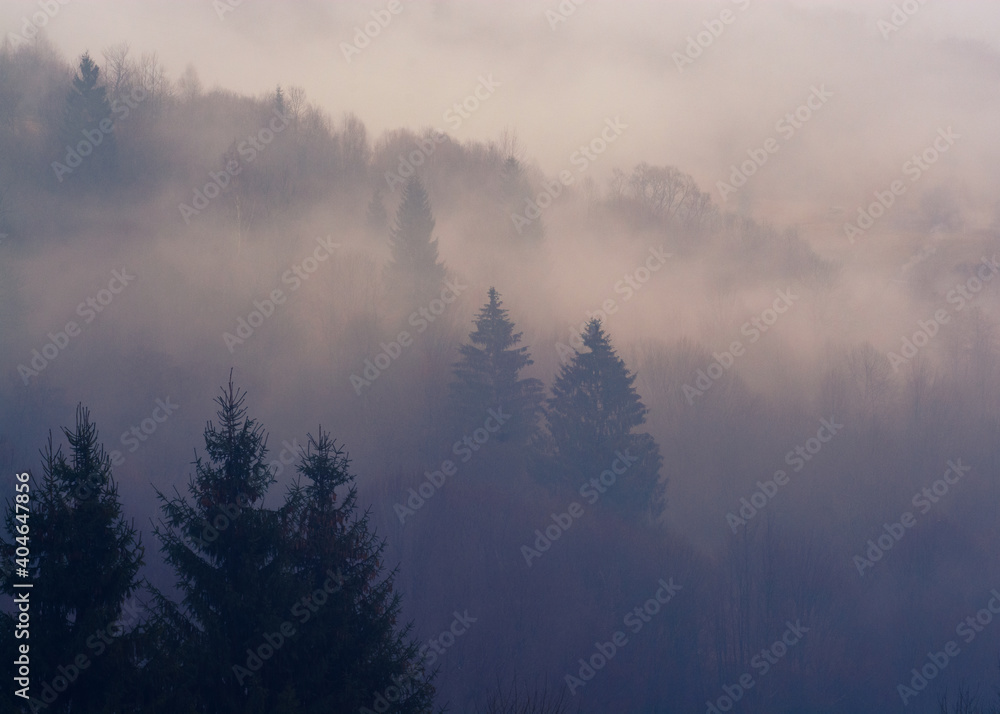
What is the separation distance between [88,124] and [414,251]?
30972mm

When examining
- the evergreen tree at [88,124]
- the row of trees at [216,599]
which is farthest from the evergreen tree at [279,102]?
the row of trees at [216,599]

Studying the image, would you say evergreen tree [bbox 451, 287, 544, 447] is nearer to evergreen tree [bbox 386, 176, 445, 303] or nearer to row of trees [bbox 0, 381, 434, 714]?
evergreen tree [bbox 386, 176, 445, 303]

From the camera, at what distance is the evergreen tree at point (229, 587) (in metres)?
9.94

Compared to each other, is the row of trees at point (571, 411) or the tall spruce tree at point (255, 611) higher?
the row of trees at point (571, 411)

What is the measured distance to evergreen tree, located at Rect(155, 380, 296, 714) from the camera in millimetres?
9938

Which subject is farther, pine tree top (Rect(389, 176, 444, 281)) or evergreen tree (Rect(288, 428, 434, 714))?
pine tree top (Rect(389, 176, 444, 281))

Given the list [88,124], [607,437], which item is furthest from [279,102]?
[607,437]

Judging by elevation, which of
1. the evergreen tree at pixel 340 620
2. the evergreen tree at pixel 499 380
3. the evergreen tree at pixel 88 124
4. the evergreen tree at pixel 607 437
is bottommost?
the evergreen tree at pixel 340 620

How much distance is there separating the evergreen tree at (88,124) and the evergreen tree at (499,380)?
133ft

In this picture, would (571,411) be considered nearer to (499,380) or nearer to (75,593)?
(499,380)

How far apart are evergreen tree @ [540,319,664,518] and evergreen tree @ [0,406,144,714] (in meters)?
41.3

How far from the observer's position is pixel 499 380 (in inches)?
2103

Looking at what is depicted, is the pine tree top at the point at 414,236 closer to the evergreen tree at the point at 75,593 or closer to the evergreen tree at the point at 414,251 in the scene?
the evergreen tree at the point at 414,251

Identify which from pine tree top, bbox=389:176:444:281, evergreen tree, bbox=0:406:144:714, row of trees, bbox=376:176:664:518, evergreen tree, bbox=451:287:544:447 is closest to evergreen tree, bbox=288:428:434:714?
evergreen tree, bbox=0:406:144:714
